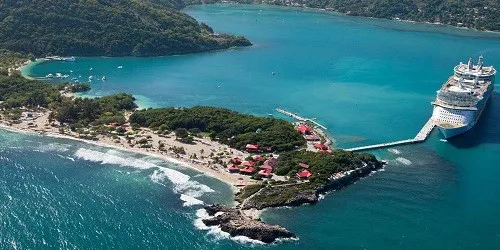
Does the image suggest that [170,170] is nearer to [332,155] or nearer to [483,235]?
[332,155]

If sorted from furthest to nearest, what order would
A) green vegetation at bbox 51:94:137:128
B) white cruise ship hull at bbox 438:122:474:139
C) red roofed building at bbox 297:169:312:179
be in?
1. green vegetation at bbox 51:94:137:128
2. white cruise ship hull at bbox 438:122:474:139
3. red roofed building at bbox 297:169:312:179

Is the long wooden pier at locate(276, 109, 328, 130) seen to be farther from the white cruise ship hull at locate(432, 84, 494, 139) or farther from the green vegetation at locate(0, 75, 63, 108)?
the green vegetation at locate(0, 75, 63, 108)

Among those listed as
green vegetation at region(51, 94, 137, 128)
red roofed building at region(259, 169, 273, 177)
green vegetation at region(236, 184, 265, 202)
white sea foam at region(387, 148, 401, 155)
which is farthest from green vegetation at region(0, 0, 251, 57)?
green vegetation at region(236, 184, 265, 202)

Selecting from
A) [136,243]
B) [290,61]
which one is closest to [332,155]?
[136,243]

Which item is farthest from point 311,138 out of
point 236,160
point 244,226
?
point 244,226

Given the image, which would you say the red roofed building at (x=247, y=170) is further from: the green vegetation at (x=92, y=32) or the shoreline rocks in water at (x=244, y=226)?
the green vegetation at (x=92, y=32)
